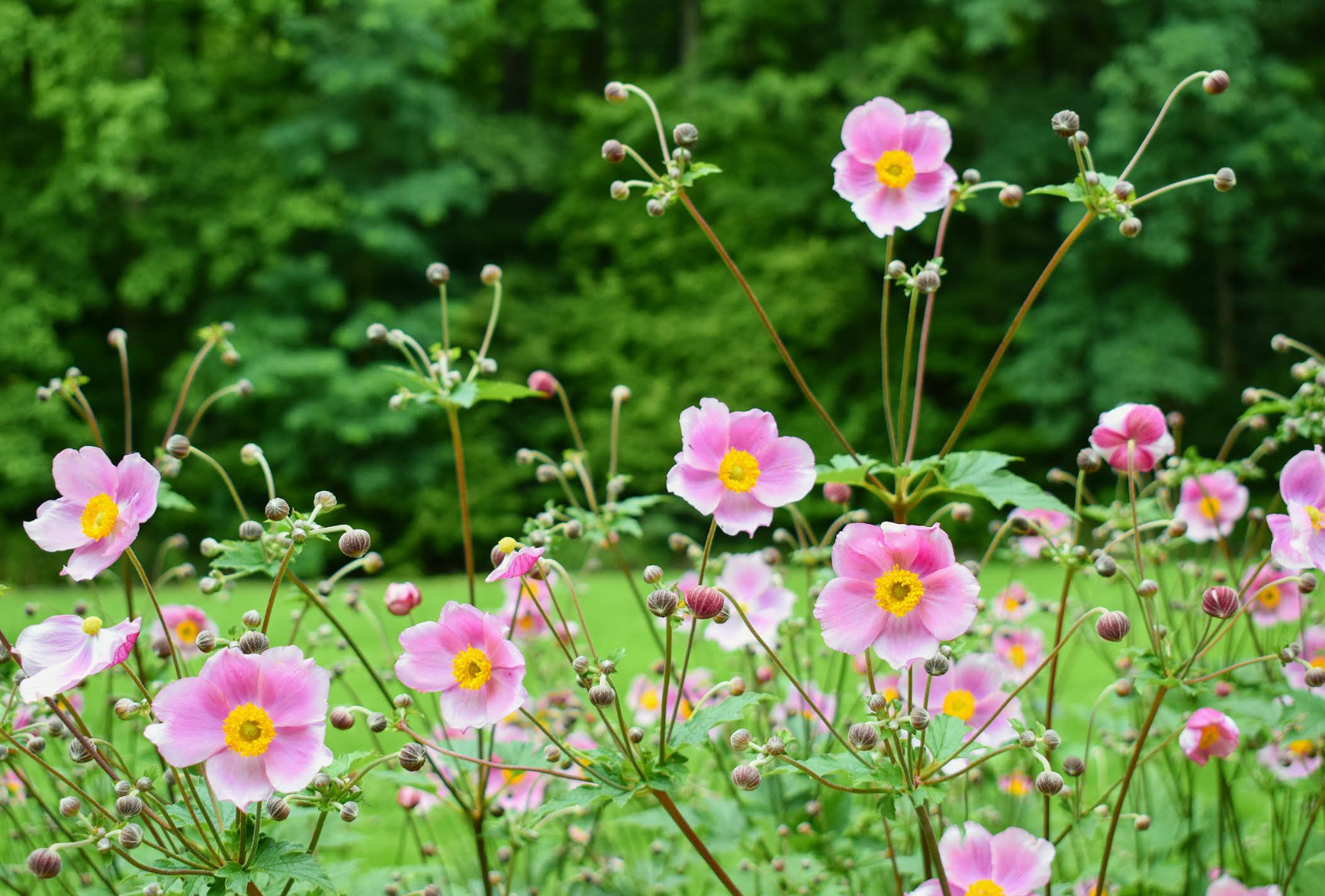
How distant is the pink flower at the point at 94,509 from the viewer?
0.88 metres

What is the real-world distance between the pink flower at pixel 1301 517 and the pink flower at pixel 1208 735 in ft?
0.86

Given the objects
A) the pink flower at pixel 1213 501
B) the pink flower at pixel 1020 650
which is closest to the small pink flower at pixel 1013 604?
the pink flower at pixel 1020 650

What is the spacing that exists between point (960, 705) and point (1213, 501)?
19.6 inches

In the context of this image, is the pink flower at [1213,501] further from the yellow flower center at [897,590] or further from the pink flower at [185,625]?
the pink flower at [185,625]

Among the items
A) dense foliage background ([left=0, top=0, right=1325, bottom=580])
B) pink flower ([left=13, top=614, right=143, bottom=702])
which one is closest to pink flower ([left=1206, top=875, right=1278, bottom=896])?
pink flower ([left=13, top=614, right=143, bottom=702])

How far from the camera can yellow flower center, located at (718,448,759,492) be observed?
36.2 inches

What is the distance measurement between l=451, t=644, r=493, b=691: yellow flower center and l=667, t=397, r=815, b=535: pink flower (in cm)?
20

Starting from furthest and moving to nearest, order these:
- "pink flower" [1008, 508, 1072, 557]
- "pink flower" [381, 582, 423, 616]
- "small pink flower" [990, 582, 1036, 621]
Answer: "small pink flower" [990, 582, 1036, 621]
"pink flower" [1008, 508, 1072, 557]
"pink flower" [381, 582, 423, 616]

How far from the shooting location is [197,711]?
812 millimetres

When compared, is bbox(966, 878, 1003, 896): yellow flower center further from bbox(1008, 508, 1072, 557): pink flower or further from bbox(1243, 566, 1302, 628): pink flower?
bbox(1243, 566, 1302, 628): pink flower

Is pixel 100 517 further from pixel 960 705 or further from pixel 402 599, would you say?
pixel 960 705

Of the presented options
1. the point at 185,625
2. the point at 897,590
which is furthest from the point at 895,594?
the point at 185,625

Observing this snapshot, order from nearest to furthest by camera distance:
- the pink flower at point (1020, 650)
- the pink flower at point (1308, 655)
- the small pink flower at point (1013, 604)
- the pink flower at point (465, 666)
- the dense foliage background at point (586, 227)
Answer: the pink flower at point (465, 666)
the pink flower at point (1308, 655)
the small pink flower at point (1013, 604)
the pink flower at point (1020, 650)
the dense foliage background at point (586, 227)

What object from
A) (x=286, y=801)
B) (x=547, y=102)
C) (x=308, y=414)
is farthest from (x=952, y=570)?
(x=547, y=102)
